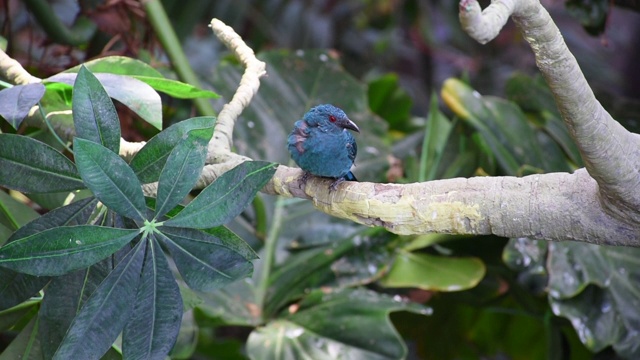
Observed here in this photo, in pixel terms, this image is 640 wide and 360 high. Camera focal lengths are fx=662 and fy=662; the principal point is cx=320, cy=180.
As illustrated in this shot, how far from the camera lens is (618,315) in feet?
6.07

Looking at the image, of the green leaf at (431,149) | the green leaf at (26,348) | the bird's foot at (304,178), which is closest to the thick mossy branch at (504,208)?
the bird's foot at (304,178)

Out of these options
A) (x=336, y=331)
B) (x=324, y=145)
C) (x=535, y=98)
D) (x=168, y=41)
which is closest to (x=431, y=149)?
(x=535, y=98)

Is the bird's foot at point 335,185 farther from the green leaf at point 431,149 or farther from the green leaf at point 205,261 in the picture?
the green leaf at point 431,149

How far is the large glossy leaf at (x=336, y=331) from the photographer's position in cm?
173

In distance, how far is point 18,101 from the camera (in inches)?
42.1

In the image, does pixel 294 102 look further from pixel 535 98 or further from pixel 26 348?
pixel 26 348

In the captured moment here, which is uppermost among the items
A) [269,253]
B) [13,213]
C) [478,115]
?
[13,213]

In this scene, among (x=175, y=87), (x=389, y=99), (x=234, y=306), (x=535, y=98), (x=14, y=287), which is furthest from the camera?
(x=389, y=99)

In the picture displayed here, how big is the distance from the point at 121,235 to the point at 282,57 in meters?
1.56

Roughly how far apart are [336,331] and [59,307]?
0.86m

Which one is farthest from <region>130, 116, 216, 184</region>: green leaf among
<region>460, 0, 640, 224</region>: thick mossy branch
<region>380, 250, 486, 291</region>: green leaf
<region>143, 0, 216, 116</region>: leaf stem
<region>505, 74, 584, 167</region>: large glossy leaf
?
<region>505, 74, 584, 167</region>: large glossy leaf

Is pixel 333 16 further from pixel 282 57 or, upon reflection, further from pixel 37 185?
pixel 37 185

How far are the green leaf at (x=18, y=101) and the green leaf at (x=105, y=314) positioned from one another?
0.27 m

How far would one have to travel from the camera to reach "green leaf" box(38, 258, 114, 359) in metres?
1.10
